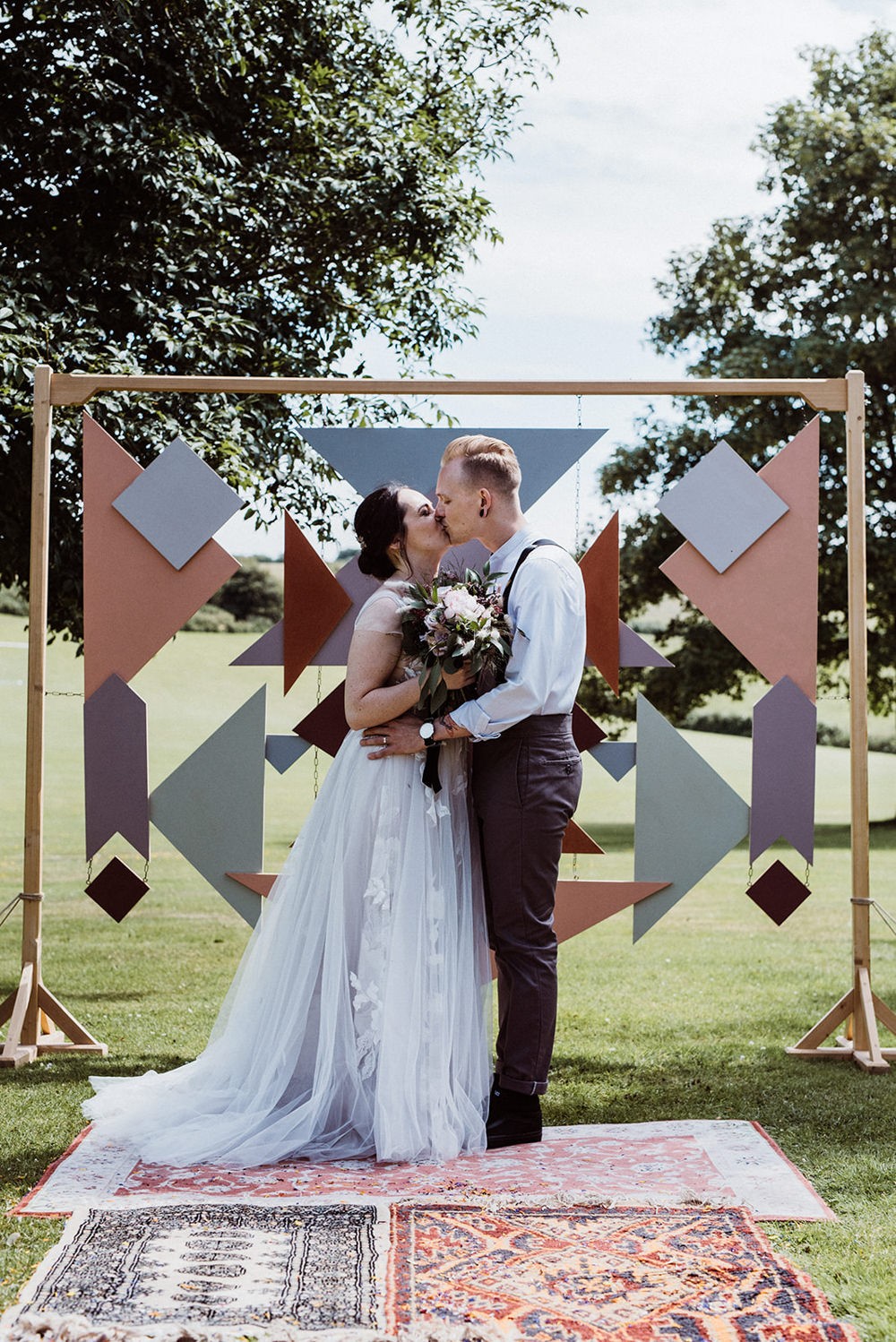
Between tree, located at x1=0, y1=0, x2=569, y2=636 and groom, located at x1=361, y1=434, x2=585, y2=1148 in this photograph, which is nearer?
groom, located at x1=361, y1=434, x2=585, y2=1148

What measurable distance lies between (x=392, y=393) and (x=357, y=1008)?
221 centimetres

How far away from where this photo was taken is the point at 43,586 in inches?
185

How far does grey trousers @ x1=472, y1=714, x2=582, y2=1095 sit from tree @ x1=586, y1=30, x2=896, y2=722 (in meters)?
11.4

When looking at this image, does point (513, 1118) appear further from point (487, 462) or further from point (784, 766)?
point (487, 462)

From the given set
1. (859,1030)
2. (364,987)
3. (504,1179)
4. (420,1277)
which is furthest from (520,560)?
(859,1030)

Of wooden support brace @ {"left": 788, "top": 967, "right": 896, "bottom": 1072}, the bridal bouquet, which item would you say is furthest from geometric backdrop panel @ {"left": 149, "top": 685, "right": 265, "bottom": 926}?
wooden support brace @ {"left": 788, "top": 967, "right": 896, "bottom": 1072}

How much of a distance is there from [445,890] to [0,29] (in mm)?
6220

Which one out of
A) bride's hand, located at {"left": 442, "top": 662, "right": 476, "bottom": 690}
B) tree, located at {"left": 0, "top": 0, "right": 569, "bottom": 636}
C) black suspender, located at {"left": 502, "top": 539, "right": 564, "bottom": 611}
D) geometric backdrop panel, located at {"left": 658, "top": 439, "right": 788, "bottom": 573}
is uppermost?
tree, located at {"left": 0, "top": 0, "right": 569, "bottom": 636}

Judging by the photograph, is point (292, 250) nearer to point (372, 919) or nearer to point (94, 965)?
point (94, 965)

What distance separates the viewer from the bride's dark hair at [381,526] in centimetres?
385

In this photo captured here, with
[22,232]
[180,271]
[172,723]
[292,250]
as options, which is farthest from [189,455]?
[172,723]

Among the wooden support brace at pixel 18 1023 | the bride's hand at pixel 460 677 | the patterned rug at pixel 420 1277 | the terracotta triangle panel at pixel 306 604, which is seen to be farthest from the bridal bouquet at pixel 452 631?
the wooden support brace at pixel 18 1023

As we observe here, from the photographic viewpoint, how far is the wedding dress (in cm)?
348

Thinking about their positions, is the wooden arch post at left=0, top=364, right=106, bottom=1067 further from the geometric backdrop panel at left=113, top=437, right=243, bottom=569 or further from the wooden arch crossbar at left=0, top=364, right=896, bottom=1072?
the geometric backdrop panel at left=113, top=437, right=243, bottom=569
